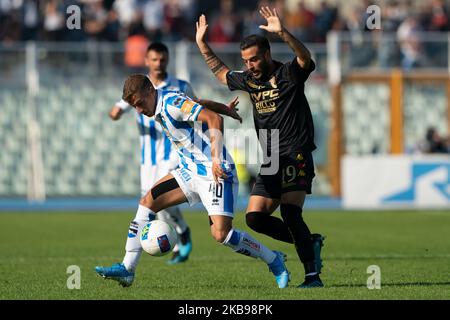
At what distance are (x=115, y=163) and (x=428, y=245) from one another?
38.3ft

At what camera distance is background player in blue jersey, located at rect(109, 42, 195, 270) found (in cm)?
1302

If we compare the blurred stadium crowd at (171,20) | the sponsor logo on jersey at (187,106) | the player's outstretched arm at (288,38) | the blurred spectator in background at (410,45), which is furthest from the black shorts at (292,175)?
the blurred spectator in background at (410,45)

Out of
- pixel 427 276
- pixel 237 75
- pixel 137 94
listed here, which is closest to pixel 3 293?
pixel 137 94

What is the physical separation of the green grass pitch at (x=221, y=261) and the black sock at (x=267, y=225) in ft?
1.57

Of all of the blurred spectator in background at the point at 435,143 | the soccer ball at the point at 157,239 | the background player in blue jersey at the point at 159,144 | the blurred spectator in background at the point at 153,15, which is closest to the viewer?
the soccer ball at the point at 157,239

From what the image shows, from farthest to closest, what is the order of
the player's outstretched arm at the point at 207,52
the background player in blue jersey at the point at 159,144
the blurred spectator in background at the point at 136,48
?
the blurred spectator in background at the point at 136,48 < the background player in blue jersey at the point at 159,144 < the player's outstretched arm at the point at 207,52

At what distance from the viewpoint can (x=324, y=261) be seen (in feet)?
41.9

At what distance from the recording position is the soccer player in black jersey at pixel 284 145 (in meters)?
9.89

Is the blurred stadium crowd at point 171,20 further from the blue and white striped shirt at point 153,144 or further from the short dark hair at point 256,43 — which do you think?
the short dark hair at point 256,43

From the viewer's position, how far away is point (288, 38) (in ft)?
30.8

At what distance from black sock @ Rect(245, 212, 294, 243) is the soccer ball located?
78 centimetres

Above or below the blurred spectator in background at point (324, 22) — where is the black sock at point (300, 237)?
below

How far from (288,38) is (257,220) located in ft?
5.96
